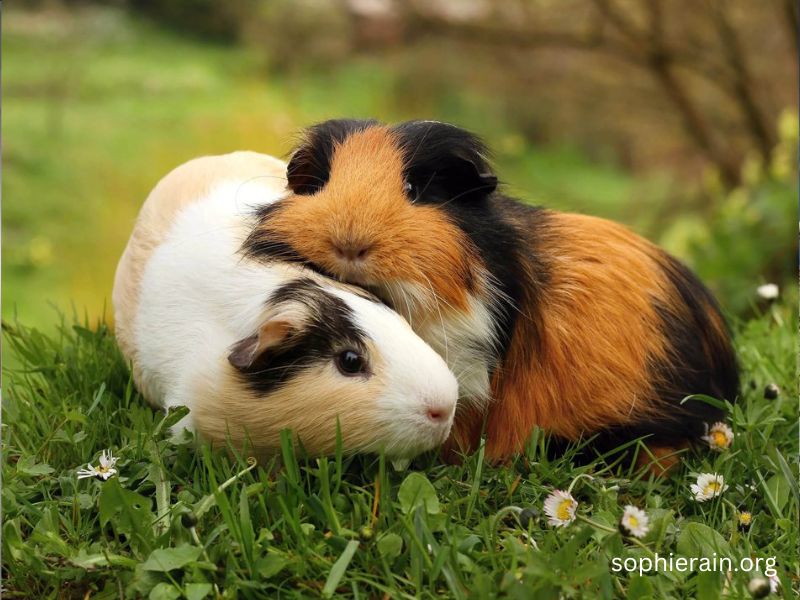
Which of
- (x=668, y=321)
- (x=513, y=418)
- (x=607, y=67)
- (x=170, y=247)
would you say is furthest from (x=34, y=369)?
(x=607, y=67)

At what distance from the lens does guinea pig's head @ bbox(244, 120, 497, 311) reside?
2.02 metres

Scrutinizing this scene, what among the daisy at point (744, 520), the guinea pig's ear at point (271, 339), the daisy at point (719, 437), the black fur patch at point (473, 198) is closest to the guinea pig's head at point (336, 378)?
the guinea pig's ear at point (271, 339)

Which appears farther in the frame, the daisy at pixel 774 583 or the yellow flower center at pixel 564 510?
the yellow flower center at pixel 564 510

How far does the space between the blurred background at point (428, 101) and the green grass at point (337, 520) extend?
3.16m

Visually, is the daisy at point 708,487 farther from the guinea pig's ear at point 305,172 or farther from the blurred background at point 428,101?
the blurred background at point 428,101

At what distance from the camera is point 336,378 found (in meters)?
2.03

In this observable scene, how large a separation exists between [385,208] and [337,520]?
720 mm

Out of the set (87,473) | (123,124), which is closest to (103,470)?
(87,473)

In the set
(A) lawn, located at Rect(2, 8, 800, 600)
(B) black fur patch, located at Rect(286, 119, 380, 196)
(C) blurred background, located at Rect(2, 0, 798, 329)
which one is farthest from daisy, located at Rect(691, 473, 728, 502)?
(C) blurred background, located at Rect(2, 0, 798, 329)

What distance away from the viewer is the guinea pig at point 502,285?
81.1 inches

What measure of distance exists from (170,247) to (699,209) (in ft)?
18.3

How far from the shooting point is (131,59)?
7125 mm

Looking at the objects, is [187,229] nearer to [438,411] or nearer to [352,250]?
[352,250]

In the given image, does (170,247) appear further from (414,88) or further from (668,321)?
(414,88)
